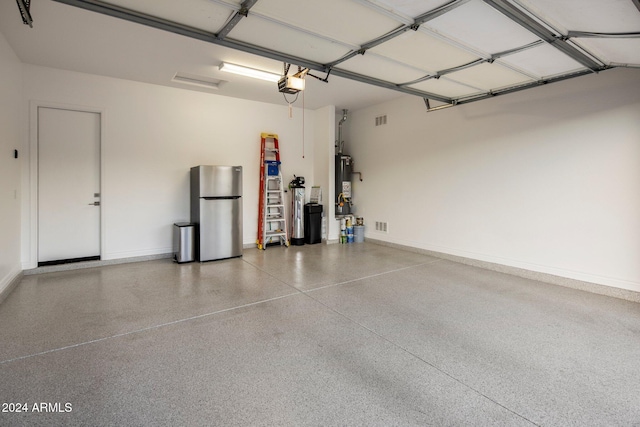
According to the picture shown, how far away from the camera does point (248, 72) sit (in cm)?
476

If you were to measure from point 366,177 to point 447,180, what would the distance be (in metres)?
2.06

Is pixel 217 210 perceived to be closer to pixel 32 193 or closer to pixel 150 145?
pixel 150 145

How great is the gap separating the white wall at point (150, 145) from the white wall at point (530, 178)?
3178 mm

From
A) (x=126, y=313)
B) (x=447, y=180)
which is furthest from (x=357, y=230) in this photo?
(x=126, y=313)

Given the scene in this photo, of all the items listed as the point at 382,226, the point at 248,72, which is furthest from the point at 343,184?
the point at 248,72

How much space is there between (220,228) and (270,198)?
156 cm

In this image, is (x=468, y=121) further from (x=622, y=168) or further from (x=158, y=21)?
(x=158, y=21)

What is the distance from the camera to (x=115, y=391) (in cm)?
204

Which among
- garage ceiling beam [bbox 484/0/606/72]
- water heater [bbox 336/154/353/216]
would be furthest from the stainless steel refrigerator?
garage ceiling beam [bbox 484/0/606/72]

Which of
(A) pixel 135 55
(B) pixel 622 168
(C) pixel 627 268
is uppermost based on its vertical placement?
(A) pixel 135 55

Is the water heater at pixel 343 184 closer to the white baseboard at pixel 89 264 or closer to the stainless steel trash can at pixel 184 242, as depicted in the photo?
the stainless steel trash can at pixel 184 242

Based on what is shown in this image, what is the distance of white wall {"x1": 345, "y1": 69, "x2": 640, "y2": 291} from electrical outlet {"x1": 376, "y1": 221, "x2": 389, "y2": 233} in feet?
0.45

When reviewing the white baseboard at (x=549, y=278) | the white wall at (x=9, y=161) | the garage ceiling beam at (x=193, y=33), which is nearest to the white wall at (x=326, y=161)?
the white baseboard at (x=549, y=278)

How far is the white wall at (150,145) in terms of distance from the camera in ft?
→ 16.4
